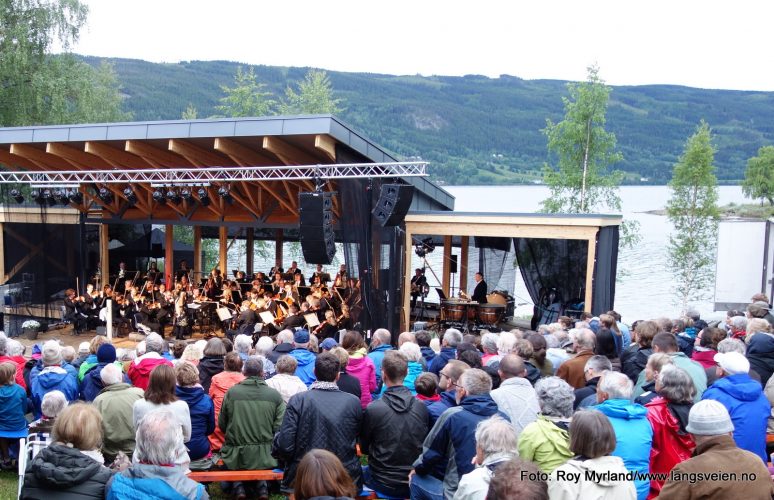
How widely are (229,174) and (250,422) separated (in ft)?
26.5

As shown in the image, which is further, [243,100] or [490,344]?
Result: [243,100]

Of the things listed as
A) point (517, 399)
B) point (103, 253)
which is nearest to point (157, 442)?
point (517, 399)

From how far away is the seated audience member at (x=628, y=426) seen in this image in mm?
3203

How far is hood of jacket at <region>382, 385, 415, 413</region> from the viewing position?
12.4ft

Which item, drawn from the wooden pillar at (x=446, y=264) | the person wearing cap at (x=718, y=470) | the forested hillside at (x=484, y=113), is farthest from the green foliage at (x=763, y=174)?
the person wearing cap at (x=718, y=470)

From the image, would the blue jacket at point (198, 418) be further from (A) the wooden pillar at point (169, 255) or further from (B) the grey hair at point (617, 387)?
(A) the wooden pillar at point (169, 255)

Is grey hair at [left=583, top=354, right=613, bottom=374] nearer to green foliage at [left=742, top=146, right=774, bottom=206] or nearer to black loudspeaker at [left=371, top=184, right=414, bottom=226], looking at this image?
black loudspeaker at [left=371, top=184, right=414, bottom=226]

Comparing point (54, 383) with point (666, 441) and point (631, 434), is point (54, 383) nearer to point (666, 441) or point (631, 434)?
point (631, 434)

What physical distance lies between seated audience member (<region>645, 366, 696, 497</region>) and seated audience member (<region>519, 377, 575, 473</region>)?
646 millimetres

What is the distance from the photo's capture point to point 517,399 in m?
3.73

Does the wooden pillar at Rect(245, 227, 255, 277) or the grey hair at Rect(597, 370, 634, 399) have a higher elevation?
the grey hair at Rect(597, 370, 634, 399)

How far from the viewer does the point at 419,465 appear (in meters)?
3.44

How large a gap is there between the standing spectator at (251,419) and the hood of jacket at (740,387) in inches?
108

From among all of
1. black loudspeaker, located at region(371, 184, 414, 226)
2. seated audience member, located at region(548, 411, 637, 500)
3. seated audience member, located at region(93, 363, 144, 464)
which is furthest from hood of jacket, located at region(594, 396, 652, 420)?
black loudspeaker, located at region(371, 184, 414, 226)
